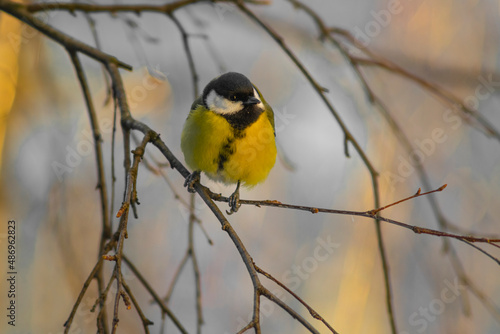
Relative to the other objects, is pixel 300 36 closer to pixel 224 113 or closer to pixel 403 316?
pixel 224 113

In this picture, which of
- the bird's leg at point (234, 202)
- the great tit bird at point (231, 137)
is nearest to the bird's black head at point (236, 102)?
the great tit bird at point (231, 137)

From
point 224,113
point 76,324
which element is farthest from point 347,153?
point 76,324

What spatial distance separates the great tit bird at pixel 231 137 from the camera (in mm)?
2334

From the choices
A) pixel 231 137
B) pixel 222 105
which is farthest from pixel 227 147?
pixel 222 105

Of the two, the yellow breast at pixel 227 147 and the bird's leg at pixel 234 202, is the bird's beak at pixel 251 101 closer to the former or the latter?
the yellow breast at pixel 227 147

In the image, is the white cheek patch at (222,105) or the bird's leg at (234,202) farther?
the white cheek patch at (222,105)

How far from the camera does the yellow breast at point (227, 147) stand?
233cm

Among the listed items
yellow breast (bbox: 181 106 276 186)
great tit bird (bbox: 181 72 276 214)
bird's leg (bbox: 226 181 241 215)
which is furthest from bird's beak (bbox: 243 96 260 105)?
bird's leg (bbox: 226 181 241 215)

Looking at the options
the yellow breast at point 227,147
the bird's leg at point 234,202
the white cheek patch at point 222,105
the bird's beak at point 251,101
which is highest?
the white cheek patch at point 222,105

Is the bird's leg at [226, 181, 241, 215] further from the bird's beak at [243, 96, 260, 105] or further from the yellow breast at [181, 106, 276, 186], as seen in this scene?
the bird's beak at [243, 96, 260, 105]

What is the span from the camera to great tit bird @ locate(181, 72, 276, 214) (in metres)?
2.33

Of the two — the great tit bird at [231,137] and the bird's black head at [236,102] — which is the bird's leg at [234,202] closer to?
the great tit bird at [231,137]

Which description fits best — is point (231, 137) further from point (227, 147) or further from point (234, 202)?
point (234, 202)

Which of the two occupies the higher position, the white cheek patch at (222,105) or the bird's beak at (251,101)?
the white cheek patch at (222,105)
